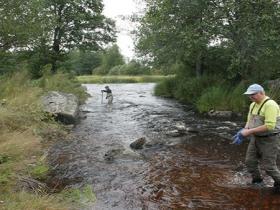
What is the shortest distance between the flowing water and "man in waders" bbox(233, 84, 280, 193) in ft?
1.99

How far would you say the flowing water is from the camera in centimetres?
842

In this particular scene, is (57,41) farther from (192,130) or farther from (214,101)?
(192,130)

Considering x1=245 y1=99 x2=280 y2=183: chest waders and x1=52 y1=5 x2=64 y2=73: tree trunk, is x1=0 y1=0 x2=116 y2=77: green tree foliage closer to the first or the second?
x1=52 y1=5 x2=64 y2=73: tree trunk

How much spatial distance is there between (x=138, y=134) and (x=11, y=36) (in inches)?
385

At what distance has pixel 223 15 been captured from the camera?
20.8 m

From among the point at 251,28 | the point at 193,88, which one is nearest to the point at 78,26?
the point at 193,88

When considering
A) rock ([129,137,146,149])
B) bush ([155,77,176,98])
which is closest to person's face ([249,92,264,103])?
rock ([129,137,146,149])

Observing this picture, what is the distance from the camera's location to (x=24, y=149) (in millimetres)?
8773

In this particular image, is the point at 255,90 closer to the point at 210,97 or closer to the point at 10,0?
the point at 210,97

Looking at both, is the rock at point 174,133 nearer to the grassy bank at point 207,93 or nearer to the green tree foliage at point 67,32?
the grassy bank at point 207,93

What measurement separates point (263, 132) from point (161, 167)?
334 cm

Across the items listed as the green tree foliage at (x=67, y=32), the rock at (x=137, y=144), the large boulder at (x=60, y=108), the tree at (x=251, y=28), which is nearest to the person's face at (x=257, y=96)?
the rock at (x=137, y=144)

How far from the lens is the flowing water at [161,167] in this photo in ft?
27.6

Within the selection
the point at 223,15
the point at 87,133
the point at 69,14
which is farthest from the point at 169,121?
the point at 69,14
